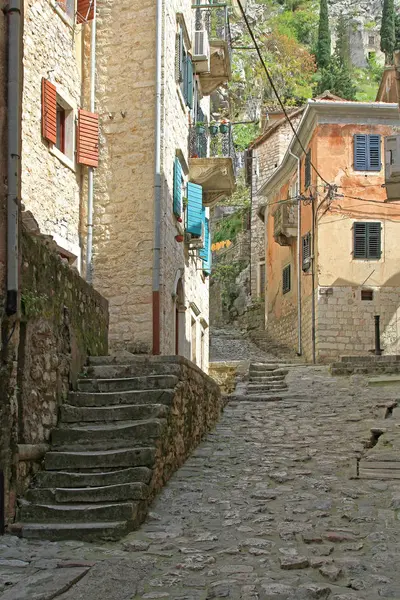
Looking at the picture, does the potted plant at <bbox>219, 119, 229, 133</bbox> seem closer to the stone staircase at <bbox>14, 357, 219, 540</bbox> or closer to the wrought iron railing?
the wrought iron railing

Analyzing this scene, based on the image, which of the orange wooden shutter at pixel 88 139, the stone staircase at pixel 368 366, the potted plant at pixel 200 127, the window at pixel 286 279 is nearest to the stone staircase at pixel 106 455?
the orange wooden shutter at pixel 88 139

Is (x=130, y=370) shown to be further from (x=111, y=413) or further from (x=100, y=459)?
(x=100, y=459)

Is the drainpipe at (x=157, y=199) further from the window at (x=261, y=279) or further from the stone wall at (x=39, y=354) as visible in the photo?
the window at (x=261, y=279)

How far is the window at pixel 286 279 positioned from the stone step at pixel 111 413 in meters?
21.1

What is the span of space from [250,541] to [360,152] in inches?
788

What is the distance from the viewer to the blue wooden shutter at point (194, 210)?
17734 millimetres

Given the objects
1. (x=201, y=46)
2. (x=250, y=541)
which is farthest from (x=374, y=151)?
(x=250, y=541)

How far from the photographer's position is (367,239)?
24.3m

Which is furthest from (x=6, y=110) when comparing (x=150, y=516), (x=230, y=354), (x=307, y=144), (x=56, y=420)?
(x=230, y=354)

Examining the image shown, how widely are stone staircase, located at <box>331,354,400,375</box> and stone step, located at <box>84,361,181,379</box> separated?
982cm

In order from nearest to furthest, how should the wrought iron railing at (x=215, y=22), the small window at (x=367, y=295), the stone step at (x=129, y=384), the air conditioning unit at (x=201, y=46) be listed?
the stone step at (x=129, y=384) → the air conditioning unit at (x=201, y=46) → the wrought iron railing at (x=215, y=22) → the small window at (x=367, y=295)

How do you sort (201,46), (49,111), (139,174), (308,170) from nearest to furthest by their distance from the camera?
(49,111) < (139,174) < (201,46) < (308,170)

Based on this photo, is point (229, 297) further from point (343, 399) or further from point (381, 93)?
point (343, 399)

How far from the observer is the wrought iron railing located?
Result: 19.8m
